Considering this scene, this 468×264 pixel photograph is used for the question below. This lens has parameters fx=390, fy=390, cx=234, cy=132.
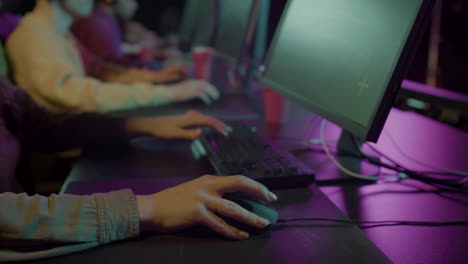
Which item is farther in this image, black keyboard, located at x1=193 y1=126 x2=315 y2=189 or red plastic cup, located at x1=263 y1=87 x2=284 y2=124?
red plastic cup, located at x1=263 y1=87 x2=284 y2=124

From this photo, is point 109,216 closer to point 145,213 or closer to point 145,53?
point 145,213

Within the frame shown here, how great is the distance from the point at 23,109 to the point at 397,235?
36.6 inches

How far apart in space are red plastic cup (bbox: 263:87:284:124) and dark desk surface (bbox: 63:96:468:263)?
0.09ft

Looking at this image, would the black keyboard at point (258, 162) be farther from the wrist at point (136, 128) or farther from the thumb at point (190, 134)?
the wrist at point (136, 128)

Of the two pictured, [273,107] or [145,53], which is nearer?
[273,107]

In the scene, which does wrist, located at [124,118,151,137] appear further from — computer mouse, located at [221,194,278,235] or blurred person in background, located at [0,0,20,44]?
blurred person in background, located at [0,0,20,44]

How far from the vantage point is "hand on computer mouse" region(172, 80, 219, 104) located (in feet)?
4.31

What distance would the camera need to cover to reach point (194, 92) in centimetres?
132

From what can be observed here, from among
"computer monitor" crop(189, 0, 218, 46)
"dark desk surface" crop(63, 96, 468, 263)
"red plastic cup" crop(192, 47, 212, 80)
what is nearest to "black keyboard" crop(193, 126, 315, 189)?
"dark desk surface" crop(63, 96, 468, 263)

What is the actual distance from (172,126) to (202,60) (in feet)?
2.52

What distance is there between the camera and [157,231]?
539 millimetres

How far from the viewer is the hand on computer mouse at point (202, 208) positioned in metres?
0.52

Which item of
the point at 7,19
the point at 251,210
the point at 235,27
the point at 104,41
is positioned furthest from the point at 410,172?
the point at 104,41

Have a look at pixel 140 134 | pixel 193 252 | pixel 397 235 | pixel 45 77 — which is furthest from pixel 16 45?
pixel 397 235
